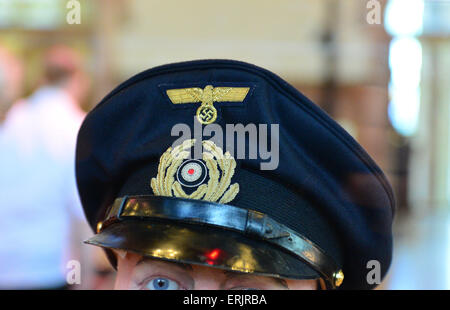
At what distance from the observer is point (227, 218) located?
104cm

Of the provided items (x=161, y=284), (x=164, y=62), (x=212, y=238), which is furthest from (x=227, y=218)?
(x=164, y=62)

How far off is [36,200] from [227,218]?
6.11 feet

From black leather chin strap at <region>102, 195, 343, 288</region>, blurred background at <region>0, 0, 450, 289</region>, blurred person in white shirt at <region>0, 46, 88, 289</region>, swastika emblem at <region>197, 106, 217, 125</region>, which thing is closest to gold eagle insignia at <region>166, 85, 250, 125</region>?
swastika emblem at <region>197, 106, 217, 125</region>

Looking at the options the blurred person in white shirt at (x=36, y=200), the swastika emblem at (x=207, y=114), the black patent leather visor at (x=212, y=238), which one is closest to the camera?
the black patent leather visor at (x=212, y=238)

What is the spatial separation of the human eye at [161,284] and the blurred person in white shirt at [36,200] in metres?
1.73

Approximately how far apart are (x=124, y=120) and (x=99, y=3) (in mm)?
3411

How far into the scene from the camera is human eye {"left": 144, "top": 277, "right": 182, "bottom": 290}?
109cm

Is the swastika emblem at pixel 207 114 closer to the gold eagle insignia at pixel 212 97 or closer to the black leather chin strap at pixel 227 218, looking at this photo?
the gold eagle insignia at pixel 212 97

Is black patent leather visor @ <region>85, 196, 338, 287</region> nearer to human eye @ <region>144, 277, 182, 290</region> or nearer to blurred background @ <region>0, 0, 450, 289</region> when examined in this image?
human eye @ <region>144, 277, 182, 290</region>

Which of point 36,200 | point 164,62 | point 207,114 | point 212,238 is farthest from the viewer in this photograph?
point 164,62

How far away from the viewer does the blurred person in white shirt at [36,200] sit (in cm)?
267

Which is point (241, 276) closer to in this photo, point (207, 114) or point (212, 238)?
point (212, 238)

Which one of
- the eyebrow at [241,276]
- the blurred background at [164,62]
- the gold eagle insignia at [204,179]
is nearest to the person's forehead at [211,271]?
the eyebrow at [241,276]

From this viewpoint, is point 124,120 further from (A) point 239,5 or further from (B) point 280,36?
(B) point 280,36
